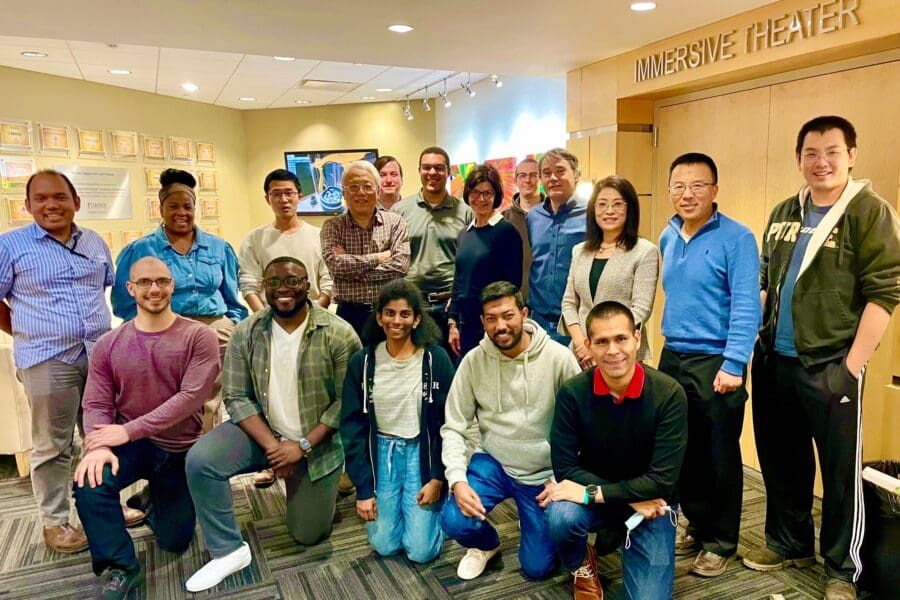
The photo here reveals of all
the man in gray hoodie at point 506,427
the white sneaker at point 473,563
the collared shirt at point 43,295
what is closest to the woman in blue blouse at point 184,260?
the collared shirt at point 43,295

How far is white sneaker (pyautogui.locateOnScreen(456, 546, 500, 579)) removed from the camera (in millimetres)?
2445

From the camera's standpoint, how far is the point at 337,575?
2504mm

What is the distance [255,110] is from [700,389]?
7.48 meters

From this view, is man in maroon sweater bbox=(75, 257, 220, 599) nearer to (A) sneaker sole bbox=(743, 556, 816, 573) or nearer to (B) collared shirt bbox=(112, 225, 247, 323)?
(B) collared shirt bbox=(112, 225, 247, 323)

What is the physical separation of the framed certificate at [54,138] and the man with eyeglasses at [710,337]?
19.5 feet

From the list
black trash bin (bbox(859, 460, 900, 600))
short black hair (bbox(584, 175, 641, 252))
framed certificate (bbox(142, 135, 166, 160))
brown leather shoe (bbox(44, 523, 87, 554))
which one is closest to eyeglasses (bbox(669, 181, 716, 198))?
short black hair (bbox(584, 175, 641, 252))

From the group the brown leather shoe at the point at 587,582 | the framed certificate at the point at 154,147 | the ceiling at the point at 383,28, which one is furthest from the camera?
the framed certificate at the point at 154,147

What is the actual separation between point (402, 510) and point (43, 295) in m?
1.80

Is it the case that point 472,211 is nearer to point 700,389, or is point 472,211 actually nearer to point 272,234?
point 272,234

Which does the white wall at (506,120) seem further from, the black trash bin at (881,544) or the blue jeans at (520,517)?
the black trash bin at (881,544)

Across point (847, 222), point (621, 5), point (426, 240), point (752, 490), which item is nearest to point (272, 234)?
point (426, 240)

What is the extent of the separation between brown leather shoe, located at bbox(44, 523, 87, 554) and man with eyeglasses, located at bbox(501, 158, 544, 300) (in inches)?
95.1

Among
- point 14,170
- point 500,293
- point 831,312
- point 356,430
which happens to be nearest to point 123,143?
point 14,170

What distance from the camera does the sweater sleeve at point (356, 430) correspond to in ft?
8.48
